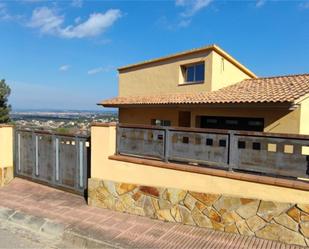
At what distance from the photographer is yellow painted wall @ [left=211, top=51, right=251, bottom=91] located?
14109 millimetres

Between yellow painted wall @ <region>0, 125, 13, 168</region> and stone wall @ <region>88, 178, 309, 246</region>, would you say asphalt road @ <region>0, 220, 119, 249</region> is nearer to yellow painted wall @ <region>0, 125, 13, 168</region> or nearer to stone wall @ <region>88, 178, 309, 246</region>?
stone wall @ <region>88, 178, 309, 246</region>

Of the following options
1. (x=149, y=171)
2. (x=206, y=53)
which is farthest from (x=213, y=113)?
(x=149, y=171)

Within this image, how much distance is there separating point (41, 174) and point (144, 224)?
5.40 metres

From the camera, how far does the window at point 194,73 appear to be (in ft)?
48.5

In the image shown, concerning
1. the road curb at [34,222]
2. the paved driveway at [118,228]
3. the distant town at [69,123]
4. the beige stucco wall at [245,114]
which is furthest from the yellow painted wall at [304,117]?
the road curb at [34,222]

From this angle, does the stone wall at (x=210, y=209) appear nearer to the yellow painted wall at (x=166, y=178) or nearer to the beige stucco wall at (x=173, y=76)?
the yellow painted wall at (x=166, y=178)

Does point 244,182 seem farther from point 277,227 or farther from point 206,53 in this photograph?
point 206,53

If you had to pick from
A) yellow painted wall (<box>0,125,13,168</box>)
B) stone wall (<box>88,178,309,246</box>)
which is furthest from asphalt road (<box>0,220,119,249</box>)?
yellow painted wall (<box>0,125,13,168</box>)

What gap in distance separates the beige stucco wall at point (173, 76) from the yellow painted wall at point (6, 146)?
331 inches

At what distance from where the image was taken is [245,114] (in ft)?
36.6

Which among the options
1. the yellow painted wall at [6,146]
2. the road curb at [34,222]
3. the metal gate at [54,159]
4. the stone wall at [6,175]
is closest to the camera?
the road curb at [34,222]

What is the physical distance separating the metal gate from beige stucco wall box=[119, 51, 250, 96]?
799 centimetres

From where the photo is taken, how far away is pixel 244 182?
584 centimetres

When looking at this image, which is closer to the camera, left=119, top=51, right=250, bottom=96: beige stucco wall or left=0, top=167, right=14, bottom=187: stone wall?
left=0, top=167, right=14, bottom=187: stone wall
